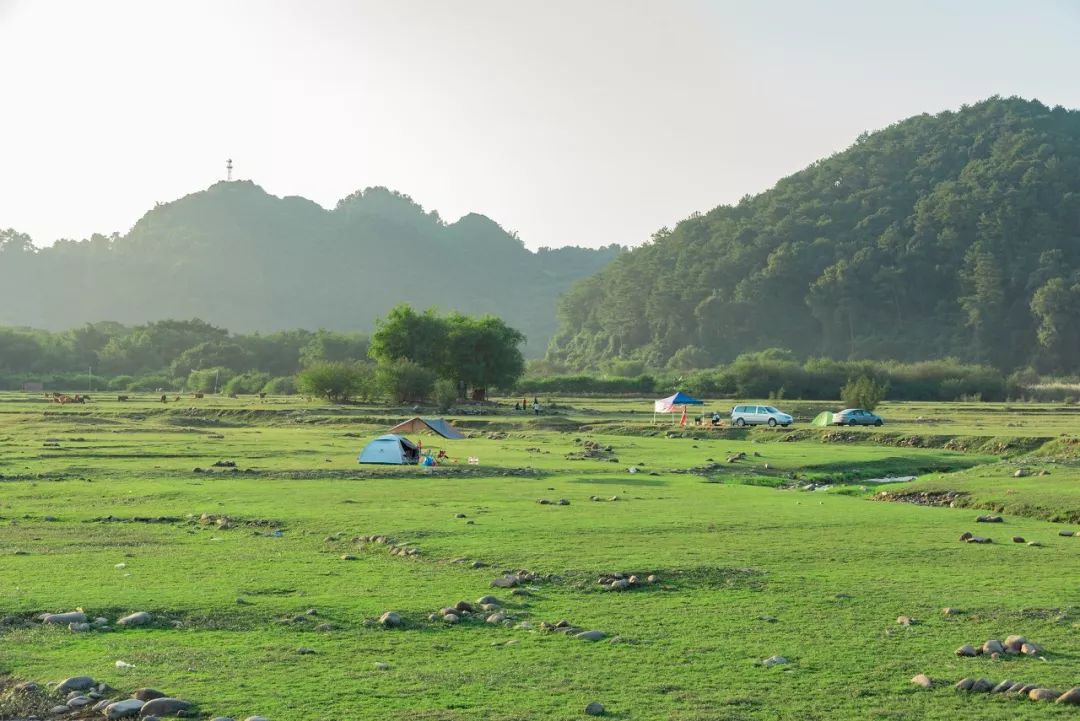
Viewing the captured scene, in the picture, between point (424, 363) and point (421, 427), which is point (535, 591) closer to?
point (421, 427)

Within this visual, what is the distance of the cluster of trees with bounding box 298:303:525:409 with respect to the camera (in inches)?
3676

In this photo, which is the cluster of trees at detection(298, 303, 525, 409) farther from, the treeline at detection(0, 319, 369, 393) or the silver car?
the treeline at detection(0, 319, 369, 393)

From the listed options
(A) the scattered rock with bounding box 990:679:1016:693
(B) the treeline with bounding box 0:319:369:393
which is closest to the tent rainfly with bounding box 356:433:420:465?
(A) the scattered rock with bounding box 990:679:1016:693

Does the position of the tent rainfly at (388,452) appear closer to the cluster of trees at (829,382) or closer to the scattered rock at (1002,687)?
the scattered rock at (1002,687)

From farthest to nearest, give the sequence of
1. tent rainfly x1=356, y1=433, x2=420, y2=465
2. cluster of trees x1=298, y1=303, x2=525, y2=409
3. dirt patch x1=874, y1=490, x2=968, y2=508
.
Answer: cluster of trees x1=298, y1=303, x2=525, y2=409
tent rainfly x1=356, y1=433, x2=420, y2=465
dirt patch x1=874, y1=490, x2=968, y2=508

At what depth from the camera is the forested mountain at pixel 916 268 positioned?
162 metres

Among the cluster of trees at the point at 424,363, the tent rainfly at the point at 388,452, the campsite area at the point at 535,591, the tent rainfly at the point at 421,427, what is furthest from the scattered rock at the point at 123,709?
the cluster of trees at the point at 424,363

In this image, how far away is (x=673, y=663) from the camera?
12.3 metres

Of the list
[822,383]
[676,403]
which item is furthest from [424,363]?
[822,383]

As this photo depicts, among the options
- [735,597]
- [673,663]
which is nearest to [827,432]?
[735,597]

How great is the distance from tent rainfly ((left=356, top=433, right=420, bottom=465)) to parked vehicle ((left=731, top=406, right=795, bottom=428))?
32171 millimetres

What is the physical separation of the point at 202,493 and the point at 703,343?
16317cm

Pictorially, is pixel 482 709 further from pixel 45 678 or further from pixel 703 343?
pixel 703 343

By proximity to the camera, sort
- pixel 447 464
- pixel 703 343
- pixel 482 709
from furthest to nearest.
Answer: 1. pixel 703 343
2. pixel 447 464
3. pixel 482 709
